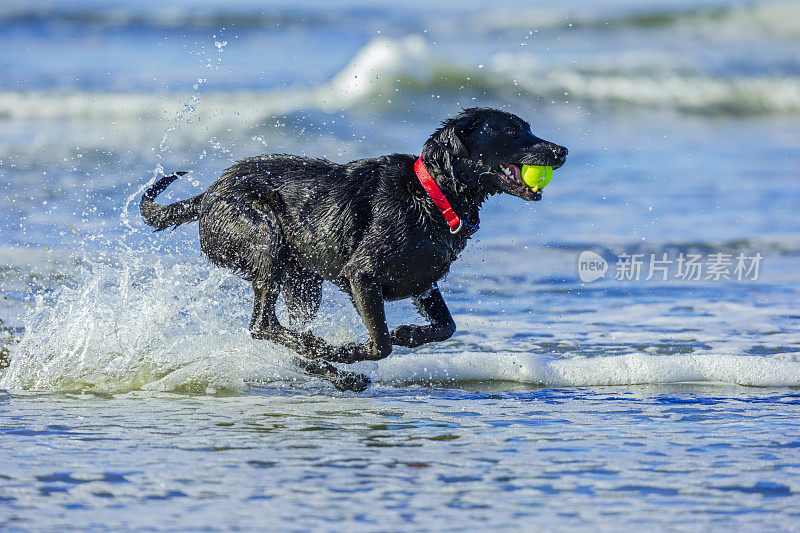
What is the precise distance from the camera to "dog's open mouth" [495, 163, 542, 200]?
5418mm

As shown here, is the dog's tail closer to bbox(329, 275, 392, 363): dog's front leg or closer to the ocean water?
the ocean water

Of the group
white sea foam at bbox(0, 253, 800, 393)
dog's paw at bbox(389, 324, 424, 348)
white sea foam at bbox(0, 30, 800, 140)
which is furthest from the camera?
white sea foam at bbox(0, 30, 800, 140)

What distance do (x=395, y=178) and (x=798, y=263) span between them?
195 inches

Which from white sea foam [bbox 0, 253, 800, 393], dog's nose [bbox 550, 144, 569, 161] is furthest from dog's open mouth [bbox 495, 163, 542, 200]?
white sea foam [bbox 0, 253, 800, 393]

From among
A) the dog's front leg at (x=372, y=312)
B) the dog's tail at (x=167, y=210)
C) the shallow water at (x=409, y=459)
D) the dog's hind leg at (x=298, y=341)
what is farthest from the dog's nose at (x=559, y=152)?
the dog's tail at (x=167, y=210)

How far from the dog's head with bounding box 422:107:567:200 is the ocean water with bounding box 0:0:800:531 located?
1176 millimetres

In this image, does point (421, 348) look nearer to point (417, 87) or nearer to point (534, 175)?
point (534, 175)

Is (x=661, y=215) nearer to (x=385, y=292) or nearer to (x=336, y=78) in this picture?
(x=385, y=292)

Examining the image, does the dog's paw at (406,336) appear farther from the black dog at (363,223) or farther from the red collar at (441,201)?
the red collar at (441,201)

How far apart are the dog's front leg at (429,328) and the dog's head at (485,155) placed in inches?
28.9

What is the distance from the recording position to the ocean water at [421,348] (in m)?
4.09

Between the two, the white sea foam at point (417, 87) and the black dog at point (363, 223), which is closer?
the black dog at point (363, 223)

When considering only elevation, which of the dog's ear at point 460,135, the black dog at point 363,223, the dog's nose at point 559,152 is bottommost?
the black dog at point 363,223

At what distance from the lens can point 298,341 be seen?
595cm
